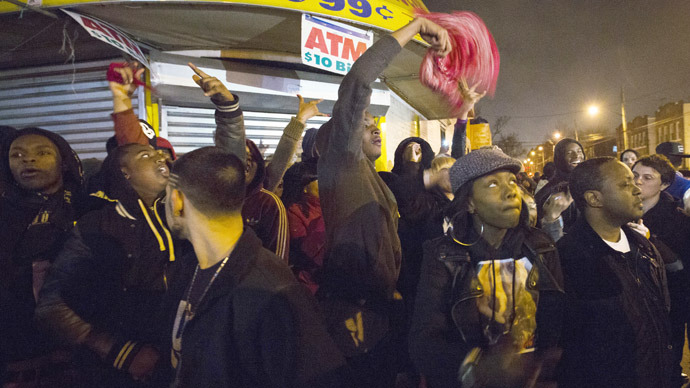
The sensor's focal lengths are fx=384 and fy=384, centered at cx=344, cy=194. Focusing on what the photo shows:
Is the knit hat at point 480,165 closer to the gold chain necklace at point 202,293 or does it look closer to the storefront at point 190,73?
the gold chain necklace at point 202,293

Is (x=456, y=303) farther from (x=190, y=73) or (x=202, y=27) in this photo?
(x=190, y=73)

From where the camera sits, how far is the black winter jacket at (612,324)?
7.04 ft

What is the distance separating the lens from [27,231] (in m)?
2.57

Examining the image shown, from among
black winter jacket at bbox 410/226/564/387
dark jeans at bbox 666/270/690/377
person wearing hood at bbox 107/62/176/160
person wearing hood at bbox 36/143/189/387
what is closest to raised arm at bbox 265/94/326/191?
person wearing hood at bbox 107/62/176/160

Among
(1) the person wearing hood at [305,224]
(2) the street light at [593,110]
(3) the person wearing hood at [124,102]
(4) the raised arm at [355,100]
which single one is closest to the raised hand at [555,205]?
(1) the person wearing hood at [305,224]

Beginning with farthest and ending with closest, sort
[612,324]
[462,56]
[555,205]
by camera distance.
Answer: [555,205], [462,56], [612,324]

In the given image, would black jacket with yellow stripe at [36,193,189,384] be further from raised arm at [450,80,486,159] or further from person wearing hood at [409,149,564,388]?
raised arm at [450,80,486,159]

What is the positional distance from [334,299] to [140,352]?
1023mm

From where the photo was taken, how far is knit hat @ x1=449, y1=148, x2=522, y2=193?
79.7 inches

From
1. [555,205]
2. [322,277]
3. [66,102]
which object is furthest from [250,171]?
[66,102]

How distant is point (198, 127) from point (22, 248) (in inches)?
206

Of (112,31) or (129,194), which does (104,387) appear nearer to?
(129,194)

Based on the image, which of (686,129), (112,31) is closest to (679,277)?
(112,31)

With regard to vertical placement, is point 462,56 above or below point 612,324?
above
